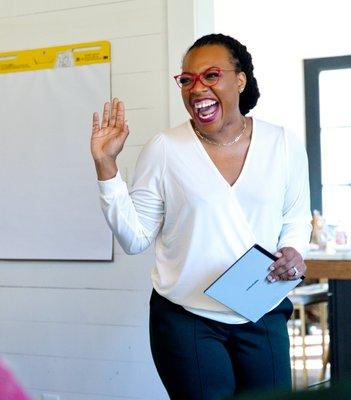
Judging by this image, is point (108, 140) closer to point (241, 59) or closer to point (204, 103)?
point (204, 103)

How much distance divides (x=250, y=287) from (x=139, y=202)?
0.36 m

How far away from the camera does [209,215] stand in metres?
1.61

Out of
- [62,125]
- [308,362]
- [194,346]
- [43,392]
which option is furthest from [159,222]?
[308,362]

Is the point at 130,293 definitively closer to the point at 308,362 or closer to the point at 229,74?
the point at 229,74

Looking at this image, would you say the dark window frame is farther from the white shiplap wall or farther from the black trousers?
the black trousers

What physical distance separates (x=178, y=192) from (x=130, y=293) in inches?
44.1

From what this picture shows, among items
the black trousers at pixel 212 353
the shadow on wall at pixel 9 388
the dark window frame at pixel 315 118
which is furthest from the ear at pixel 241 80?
the dark window frame at pixel 315 118

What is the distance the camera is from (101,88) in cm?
271

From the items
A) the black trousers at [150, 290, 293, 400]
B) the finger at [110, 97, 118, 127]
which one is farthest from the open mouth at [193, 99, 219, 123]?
the black trousers at [150, 290, 293, 400]

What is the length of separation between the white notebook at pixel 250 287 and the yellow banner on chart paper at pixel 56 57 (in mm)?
1381

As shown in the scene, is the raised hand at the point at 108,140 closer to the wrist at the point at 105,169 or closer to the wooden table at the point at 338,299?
the wrist at the point at 105,169

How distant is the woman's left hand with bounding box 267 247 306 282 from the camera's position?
1.66 metres

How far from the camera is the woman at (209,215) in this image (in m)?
1.62

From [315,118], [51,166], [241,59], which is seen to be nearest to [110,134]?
[241,59]
